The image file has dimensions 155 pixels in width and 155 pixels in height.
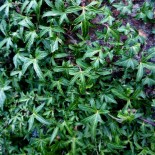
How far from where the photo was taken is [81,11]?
2248 millimetres

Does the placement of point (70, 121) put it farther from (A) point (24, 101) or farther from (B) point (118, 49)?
(B) point (118, 49)

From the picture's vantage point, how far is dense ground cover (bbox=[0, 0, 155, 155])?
209 centimetres

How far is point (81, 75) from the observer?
81.4 inches

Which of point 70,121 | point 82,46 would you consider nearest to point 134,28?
point 82,46

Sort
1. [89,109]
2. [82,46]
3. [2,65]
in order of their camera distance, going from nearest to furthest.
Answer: [89,109]
[82,46]
[2,65]

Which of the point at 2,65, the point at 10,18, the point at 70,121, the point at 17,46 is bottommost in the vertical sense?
the point at 70,121

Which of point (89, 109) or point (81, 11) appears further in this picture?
point (81, 11)

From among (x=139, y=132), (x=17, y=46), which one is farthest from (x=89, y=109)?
(x=17, y=46)

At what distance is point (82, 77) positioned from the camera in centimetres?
206

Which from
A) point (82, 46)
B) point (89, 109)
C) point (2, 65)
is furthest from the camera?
A: point (2, 65)

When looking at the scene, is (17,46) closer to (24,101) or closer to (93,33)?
(24,101)

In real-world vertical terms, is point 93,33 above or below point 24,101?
above

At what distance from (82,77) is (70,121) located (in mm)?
349

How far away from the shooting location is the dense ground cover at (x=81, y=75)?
2088 millimetres
